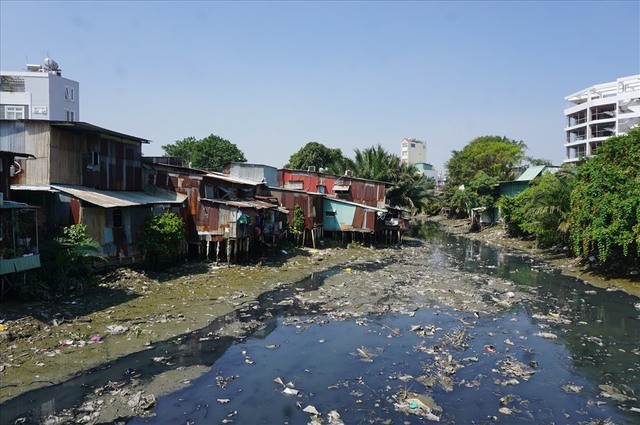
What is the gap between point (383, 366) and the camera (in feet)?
37.1

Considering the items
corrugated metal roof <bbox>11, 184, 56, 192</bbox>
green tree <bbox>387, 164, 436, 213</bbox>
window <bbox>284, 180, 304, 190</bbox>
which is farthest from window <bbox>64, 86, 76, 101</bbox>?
corrugated metal roof <bbox>11, 184, 56, 192</bbox>

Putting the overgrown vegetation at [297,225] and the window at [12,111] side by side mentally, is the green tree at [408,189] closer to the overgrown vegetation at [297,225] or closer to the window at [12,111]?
the overgrown vegetation at [297,225]

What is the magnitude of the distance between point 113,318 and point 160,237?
19.5 ft

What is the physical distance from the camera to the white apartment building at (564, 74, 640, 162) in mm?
52938

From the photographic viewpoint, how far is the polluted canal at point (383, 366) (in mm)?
8875

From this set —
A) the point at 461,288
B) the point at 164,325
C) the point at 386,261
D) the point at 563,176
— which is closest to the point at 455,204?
the point at 563,176

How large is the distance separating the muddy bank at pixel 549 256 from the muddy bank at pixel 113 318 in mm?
15011

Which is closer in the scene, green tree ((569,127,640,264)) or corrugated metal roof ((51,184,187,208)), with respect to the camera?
corrugated metal roof ((51,184,187,208))

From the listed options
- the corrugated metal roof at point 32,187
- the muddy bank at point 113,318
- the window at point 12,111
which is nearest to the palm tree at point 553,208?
the muddy bank at point 113,318

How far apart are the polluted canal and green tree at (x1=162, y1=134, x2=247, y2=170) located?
4084cm

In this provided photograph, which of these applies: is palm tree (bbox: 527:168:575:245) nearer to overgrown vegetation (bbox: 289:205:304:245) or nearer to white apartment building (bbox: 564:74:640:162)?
overgrown vegetation (bbox: 289:205:304:245)

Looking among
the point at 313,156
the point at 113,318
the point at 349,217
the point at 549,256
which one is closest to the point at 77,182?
A: the point at 113,318

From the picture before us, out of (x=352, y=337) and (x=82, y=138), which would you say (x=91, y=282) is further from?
(x=352, y=337)

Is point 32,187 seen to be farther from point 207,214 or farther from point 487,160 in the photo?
point 487,160
